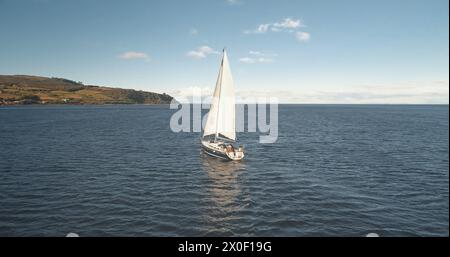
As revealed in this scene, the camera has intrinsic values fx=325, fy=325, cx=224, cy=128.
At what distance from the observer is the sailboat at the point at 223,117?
57159 millimetres

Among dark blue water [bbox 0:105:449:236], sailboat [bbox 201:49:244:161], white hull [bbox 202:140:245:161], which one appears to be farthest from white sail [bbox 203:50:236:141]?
dark blue water [bbox 0:105:449:236]

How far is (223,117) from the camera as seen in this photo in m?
60.1

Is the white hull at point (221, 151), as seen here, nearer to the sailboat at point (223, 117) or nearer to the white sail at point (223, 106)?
the sailboat at point (223, 117)

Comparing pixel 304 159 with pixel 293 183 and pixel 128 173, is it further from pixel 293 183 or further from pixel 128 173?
pixel 128 173

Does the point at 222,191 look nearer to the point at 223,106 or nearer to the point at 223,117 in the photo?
the point at 223,117

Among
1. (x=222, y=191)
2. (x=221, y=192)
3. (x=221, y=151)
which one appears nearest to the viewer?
(x=221, y=192)

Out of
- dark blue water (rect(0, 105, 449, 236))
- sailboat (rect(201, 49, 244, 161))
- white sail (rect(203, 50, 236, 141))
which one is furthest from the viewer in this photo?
sailboat (rect(201, 49, 244, 161))

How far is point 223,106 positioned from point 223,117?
7.10 ft

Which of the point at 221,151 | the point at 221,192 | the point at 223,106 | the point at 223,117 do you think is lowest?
the point at 221,192

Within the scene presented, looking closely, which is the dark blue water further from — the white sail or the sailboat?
the white sail

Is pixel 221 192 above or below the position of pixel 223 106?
below

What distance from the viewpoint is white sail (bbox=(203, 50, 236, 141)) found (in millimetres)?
56872

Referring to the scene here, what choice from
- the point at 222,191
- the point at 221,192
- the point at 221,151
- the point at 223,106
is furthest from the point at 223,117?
the point at 221,192

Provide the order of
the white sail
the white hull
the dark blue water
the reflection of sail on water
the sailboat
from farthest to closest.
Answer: the white hull, the sailboat, the white sail, the reflection of sail on water, the dark blue water
